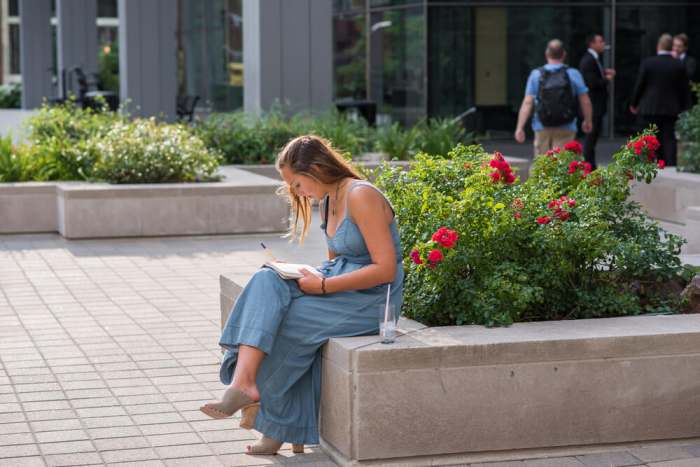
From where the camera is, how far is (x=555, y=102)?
43.7 feet

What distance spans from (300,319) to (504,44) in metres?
20.5

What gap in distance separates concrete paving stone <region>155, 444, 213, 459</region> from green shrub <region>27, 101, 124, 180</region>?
7.73 meters

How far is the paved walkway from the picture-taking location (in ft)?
17.6

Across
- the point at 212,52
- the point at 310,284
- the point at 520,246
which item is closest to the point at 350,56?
the point at 212,52

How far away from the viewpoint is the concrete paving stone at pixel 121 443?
17.8 ft

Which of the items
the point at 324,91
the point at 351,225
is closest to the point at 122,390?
the point at 351,225

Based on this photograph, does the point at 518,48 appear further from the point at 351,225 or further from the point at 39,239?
the point at 351,225

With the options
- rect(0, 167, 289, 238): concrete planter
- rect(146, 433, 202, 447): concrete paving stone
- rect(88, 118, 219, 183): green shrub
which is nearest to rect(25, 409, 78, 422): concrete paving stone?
rect(146, 433, 202, 447): concrete paving stone

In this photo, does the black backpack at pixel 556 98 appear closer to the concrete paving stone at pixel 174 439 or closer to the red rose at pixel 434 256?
the red rose at pixel 434 256

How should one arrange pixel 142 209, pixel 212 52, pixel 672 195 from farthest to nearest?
pixel 212 52
pixel 142 209
pixel 672 195

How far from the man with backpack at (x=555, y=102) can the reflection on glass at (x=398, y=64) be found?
1137 centimetres

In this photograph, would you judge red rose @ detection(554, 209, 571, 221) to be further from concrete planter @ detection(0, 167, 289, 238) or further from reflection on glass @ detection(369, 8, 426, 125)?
reflection on glass @ detection(369, 8, 426, 125)

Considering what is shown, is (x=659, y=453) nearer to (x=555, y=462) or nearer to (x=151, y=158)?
(x=555, y=462)

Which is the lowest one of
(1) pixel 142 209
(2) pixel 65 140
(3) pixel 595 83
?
(1) pixel 142 209
